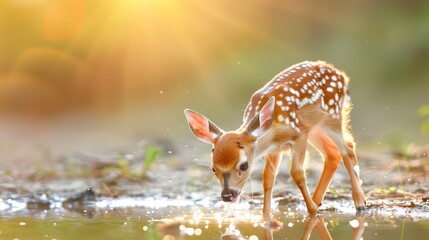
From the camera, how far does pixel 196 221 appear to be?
6.16 meters

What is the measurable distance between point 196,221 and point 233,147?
676 millimetres

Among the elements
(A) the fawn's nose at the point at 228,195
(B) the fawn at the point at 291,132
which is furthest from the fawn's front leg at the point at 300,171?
(A) the fawn's nose at the point at 228,195

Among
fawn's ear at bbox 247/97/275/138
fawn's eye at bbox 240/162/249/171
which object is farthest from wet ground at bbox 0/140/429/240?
fawn's ear at bbox 247/97/275/138

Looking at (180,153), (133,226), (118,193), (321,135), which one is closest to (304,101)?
(321,135)

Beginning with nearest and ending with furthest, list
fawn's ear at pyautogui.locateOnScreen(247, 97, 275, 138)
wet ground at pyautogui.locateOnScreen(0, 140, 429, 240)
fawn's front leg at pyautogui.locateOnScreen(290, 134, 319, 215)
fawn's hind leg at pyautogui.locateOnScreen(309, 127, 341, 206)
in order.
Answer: wet ground at pyautogui.locateOnScreen(0, 140, 429, 240), fawn's ear at pyautogui.locateOnScreen(247, 97, 275, 138), fawn's front leg at pyautogui.locateOnScreen(290, 134, 319, 215), fawn's hind leg at pyautogui.locateOnScreen(309, 127, 341, 206)

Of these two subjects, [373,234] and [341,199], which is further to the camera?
[341,199]

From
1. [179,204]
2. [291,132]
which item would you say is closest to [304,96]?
[291,132]

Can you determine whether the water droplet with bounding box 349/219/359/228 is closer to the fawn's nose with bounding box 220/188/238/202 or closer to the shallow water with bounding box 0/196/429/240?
the shallow water with bounding box 0/196/429/240

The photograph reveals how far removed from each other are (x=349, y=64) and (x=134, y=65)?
3.20 m

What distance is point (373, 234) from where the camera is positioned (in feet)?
17.4

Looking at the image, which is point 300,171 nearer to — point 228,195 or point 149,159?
point 228,195

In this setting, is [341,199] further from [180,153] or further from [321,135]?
[180,153]

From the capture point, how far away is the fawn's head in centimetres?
573

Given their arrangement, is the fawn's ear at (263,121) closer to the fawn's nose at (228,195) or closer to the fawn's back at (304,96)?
the fawn's back at (304,96)
